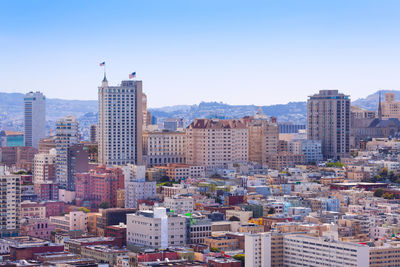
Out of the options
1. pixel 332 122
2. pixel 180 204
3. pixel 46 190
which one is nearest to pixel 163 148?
pixel 332 122

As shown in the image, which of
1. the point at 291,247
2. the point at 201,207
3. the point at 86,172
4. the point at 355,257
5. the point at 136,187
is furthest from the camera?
the point at 86,172

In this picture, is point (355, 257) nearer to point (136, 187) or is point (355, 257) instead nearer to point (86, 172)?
point (136, 187)

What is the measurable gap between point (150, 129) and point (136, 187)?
43.3 m

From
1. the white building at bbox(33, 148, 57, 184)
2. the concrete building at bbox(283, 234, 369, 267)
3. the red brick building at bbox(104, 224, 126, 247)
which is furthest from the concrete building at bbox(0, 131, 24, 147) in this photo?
the concrete building at bbox(283, 234, 369, 267)

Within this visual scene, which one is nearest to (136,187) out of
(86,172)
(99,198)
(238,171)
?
(99,198)

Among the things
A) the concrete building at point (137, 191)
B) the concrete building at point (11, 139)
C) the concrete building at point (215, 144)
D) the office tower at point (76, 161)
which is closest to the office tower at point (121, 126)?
the concrete building at point (215, 144)

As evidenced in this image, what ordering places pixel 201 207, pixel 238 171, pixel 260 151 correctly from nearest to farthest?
pixel 201 207 → pixel 238 171 → pixel 260 151

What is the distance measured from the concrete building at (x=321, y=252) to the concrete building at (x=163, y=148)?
57.5m

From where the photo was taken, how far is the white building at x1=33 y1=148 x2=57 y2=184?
106 m

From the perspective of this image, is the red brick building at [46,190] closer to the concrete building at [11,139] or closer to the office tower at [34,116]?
the office tower at [34,116]

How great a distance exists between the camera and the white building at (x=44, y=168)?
106250 millimetres

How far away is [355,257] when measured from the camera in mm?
58656

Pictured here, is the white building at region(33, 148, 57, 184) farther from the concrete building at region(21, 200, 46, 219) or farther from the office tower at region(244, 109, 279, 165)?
the office tower at region(244, 109, 279, 165)

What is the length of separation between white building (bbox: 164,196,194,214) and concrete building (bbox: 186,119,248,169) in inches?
1394
